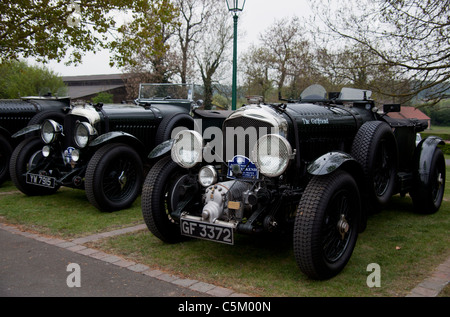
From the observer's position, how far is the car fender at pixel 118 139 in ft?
20.3

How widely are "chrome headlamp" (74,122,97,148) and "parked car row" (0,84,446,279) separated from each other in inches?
0.7

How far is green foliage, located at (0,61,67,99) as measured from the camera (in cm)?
3328

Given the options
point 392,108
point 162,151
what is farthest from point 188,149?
point 392,108

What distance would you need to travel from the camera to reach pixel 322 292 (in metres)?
3.36

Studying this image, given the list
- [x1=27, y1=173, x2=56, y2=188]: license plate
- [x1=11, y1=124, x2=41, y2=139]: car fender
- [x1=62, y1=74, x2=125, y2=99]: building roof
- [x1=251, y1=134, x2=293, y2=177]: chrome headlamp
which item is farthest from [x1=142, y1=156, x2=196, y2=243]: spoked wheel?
[x1=62, y1=74, x2=125, y2=99]: building roof

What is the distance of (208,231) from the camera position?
12.4 ft

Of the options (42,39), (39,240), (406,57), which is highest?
(42,39)

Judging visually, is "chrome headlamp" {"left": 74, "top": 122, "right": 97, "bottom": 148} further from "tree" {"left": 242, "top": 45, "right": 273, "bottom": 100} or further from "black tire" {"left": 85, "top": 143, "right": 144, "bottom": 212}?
"tree" {"left": 242, "top": 45, "right": 273, "bottom": 100}

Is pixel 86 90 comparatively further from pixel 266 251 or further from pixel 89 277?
pixel 89 277

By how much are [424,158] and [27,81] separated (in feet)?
115
